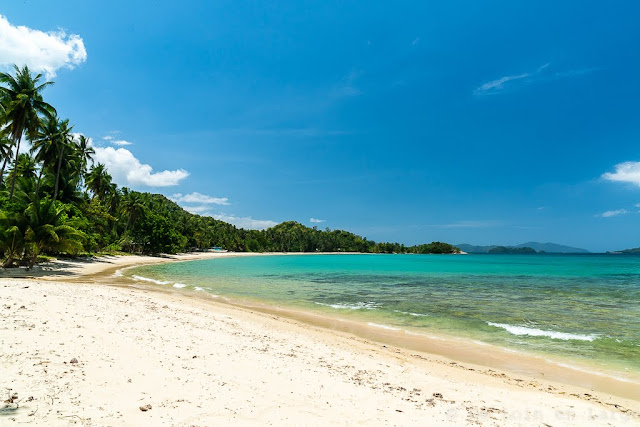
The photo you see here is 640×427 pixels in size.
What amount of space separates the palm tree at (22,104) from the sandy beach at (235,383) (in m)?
29.9

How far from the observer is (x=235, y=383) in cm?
623

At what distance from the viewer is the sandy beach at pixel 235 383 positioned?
4832 millimetres

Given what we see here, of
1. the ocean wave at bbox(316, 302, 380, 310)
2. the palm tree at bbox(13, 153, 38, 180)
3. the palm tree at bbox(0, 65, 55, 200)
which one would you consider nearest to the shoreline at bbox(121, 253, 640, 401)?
the ocean wave at bbox(316, 302, 380, 310)

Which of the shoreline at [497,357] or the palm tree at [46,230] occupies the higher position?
the palm tree at [46,230]

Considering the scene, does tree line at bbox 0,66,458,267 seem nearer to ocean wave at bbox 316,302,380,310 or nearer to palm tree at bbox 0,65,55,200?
palm tree at bbox 0,65,55,200

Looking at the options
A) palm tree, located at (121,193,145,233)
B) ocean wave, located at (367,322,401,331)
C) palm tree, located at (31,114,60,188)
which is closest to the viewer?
ocean wave, located at (367,322,401,331)

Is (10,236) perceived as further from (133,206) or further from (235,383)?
(133,206)

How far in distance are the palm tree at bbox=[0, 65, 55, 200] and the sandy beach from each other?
29942mm

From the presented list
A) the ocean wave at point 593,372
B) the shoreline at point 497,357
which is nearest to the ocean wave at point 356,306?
the shoreline at point 497,357

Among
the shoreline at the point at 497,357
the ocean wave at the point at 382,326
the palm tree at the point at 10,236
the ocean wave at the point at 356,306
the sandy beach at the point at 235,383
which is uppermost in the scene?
the palm tree at the point at 10,236

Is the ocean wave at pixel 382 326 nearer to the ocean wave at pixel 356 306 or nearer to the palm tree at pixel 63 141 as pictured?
the ocean wave at pixel 356 306

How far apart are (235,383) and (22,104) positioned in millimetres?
38512

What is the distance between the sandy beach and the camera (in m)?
4.83

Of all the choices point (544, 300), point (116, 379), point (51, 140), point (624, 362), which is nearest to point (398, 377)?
point (116, 379)
